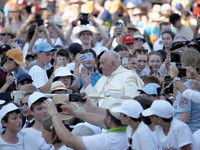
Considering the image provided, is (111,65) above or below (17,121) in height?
above

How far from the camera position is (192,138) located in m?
4.92

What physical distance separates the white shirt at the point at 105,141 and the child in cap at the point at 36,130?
117 centimetres

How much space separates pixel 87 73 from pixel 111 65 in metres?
1.16

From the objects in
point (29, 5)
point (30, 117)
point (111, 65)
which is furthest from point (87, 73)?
point (29, 5)

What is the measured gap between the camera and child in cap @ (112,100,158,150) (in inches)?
189

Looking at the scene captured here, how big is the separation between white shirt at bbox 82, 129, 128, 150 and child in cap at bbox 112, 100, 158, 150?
11cm

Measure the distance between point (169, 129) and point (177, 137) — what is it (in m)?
0.14

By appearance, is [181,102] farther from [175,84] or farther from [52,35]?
[52,35]

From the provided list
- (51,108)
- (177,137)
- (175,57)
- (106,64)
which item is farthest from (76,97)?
(175,57)

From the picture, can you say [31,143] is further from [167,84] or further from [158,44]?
[158,44]

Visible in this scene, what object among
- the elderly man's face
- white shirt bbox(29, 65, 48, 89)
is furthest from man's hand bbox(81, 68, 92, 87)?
white shirt bbox(29, 65, 48, 89)

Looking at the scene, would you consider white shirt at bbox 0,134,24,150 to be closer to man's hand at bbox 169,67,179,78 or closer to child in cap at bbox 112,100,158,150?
child in cap at bbox 112,100,158,150

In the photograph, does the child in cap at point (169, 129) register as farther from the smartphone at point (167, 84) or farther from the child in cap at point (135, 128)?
the smartphone at point (167, 84)

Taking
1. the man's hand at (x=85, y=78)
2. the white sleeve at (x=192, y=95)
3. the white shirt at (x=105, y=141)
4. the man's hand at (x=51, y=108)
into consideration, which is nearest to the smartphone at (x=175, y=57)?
the white sleeve at (x=192, y=95)
